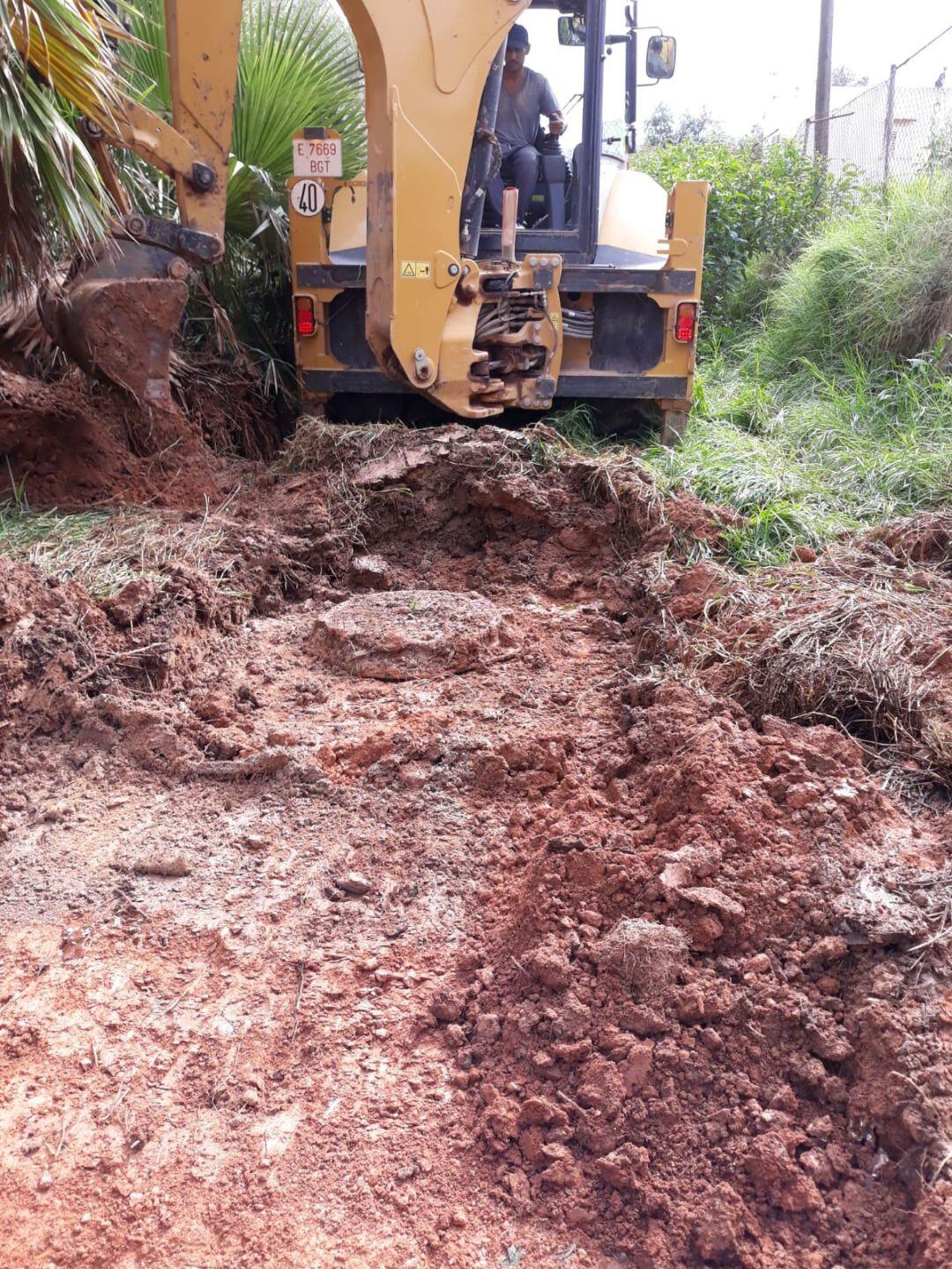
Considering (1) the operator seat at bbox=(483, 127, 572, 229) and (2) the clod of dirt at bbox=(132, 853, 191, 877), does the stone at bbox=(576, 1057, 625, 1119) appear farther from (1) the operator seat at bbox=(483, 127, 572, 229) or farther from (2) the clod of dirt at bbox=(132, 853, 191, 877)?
(1) the operator seat at bbox=(483, 127, 572, 229)

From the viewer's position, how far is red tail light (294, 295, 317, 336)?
5.75 m

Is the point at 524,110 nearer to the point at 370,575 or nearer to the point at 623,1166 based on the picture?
the point at 370,575

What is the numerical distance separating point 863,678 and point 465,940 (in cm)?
150

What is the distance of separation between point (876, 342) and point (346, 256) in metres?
4.21

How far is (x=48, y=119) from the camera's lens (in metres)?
4.05

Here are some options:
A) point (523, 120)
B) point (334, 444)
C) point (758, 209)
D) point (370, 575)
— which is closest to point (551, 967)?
point (370, 575)

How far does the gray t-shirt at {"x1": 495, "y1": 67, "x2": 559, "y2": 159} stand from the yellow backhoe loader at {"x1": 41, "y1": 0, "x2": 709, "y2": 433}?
0.46 ft

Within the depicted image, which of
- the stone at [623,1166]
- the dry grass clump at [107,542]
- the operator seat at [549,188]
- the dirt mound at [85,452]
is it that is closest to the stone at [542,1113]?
the stone at [623,1166]

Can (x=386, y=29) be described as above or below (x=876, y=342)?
above

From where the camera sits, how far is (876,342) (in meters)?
7.83

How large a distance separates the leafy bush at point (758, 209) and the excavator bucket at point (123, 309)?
6905mm

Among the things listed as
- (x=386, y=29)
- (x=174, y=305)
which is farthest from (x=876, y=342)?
(x=174, y=305)

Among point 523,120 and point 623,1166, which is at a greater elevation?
point 523,120

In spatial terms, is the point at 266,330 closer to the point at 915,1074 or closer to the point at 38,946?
the point at 38,946
